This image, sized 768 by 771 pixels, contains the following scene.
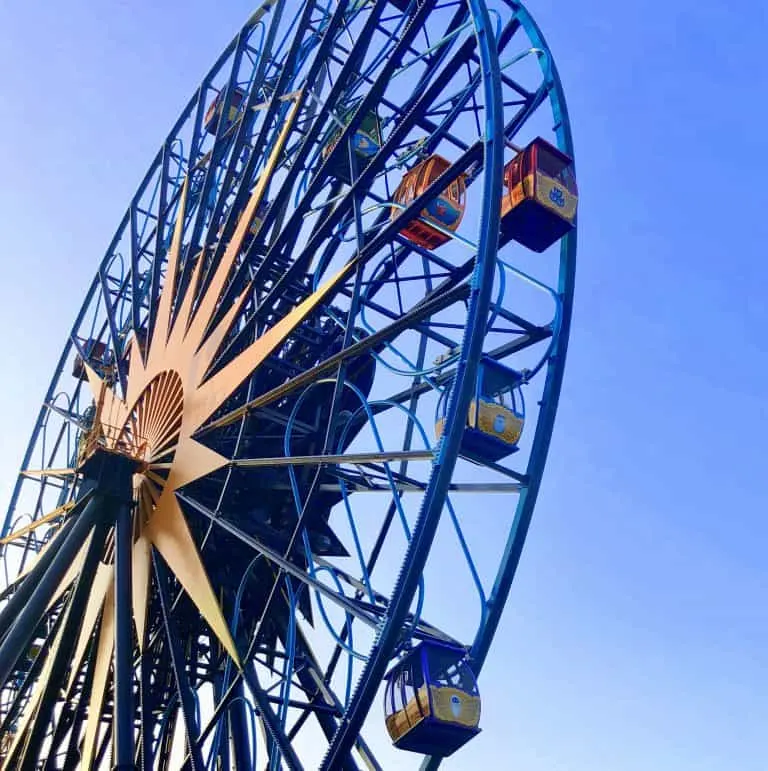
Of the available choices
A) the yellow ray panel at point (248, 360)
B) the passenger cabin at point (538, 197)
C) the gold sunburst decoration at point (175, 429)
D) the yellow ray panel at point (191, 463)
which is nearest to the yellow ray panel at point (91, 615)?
the gold sunburst decoration at point (175, 429)

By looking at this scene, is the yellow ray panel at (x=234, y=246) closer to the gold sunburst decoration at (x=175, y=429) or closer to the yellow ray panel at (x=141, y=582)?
the gold sunburst decoration at (x=175, y=429)

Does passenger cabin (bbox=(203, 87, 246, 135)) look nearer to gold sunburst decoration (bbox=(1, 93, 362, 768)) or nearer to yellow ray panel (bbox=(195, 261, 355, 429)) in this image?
gold sunburst decoration (bbox=(1, 93, 362, 768))

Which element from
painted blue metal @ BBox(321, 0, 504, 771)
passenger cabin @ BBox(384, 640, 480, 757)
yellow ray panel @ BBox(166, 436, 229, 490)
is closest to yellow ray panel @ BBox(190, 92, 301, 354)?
yellow ray panel @ BBox(166, 436, 229, 490)

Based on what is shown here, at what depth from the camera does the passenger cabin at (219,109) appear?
15.6 meters

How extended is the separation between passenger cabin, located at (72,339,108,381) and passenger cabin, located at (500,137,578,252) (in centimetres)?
913

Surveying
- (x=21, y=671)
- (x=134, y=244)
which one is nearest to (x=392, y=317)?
(x=134, y=244)

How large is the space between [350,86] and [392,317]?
3.51m

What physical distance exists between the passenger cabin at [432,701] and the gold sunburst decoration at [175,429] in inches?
82.2

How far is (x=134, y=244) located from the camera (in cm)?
1595

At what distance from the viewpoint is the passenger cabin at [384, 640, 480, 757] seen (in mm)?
7496

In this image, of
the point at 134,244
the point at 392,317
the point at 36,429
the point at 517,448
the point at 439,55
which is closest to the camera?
the point at 517,448

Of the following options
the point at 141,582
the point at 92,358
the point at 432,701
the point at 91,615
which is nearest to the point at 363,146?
the point at 141,582

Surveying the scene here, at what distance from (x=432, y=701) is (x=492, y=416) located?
258 centimetres

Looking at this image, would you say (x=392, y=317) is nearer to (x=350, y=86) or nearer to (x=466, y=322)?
(x=466, y=322)
